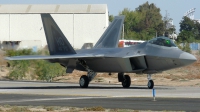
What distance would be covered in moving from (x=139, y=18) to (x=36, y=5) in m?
64.1

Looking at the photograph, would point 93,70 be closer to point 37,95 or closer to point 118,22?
point 118,22

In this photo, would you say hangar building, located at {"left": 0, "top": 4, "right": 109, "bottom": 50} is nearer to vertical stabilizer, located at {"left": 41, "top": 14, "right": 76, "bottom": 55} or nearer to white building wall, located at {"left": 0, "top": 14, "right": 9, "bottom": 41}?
white building wall, located at {"left": 0, "top": 14, "right": 9, "bottom": 41}

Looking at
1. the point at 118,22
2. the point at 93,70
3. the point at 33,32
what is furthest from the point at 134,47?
the point at 33,32

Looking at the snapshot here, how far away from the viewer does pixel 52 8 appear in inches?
3292

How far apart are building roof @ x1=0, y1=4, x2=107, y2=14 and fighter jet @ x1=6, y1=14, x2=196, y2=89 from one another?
50454mm

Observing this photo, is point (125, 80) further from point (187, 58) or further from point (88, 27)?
point (88, 27)

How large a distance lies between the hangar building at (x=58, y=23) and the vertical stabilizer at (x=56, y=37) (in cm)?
4990

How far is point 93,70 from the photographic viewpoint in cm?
3158

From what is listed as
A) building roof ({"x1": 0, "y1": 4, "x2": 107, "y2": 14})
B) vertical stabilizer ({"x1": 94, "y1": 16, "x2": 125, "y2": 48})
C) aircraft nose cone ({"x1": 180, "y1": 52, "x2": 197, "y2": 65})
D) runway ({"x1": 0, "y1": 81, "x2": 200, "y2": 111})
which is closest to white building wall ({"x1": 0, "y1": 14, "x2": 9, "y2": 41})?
building roof ({"x1": 0, "y1": 4, "x2": 107, "y2": 14})

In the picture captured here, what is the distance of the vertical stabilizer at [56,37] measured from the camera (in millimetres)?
31719

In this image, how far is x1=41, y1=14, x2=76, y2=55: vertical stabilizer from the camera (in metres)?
31.7

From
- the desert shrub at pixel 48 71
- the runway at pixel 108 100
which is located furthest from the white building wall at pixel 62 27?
the runway at pixel 108 100

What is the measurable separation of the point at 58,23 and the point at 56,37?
5101 cm

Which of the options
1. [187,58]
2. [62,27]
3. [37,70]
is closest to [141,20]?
[62,27]
